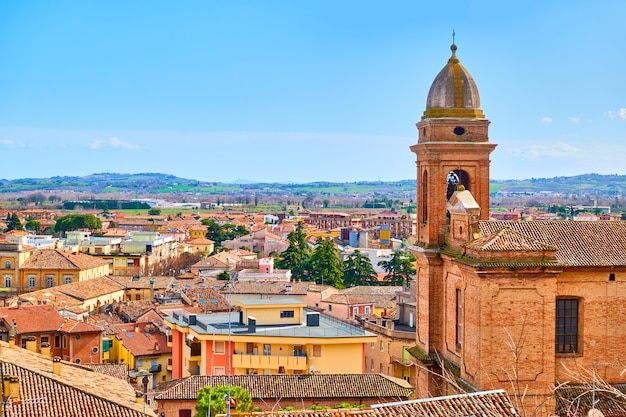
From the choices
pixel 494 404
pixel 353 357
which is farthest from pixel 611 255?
pixel 353 357

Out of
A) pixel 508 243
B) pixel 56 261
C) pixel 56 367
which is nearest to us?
pixel 508 243

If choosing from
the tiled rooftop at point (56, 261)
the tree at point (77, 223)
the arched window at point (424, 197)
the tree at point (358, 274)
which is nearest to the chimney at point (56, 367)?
the arched window at point (424, 197)

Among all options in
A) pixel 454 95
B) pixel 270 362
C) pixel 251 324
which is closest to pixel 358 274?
pixel 251 324

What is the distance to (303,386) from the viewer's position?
105 feet

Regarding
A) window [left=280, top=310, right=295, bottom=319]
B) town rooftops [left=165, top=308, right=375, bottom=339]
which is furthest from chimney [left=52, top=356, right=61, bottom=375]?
window [left=280, top=310, right=295, bottom=319]

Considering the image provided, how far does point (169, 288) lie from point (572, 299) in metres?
48.0

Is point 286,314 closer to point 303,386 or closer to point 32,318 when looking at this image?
point 303,386

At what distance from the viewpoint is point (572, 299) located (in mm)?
24766

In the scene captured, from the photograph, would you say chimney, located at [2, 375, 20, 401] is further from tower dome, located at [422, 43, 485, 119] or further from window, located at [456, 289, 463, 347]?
tower dome, located at [422, 43, 485, 119]

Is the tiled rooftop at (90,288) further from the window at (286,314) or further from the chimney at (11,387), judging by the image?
the chimney at (11,387)

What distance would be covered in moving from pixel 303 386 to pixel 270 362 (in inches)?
174

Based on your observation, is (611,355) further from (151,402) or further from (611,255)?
(151,402)

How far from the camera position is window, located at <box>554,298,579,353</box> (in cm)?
2467

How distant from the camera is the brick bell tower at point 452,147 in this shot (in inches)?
1112
